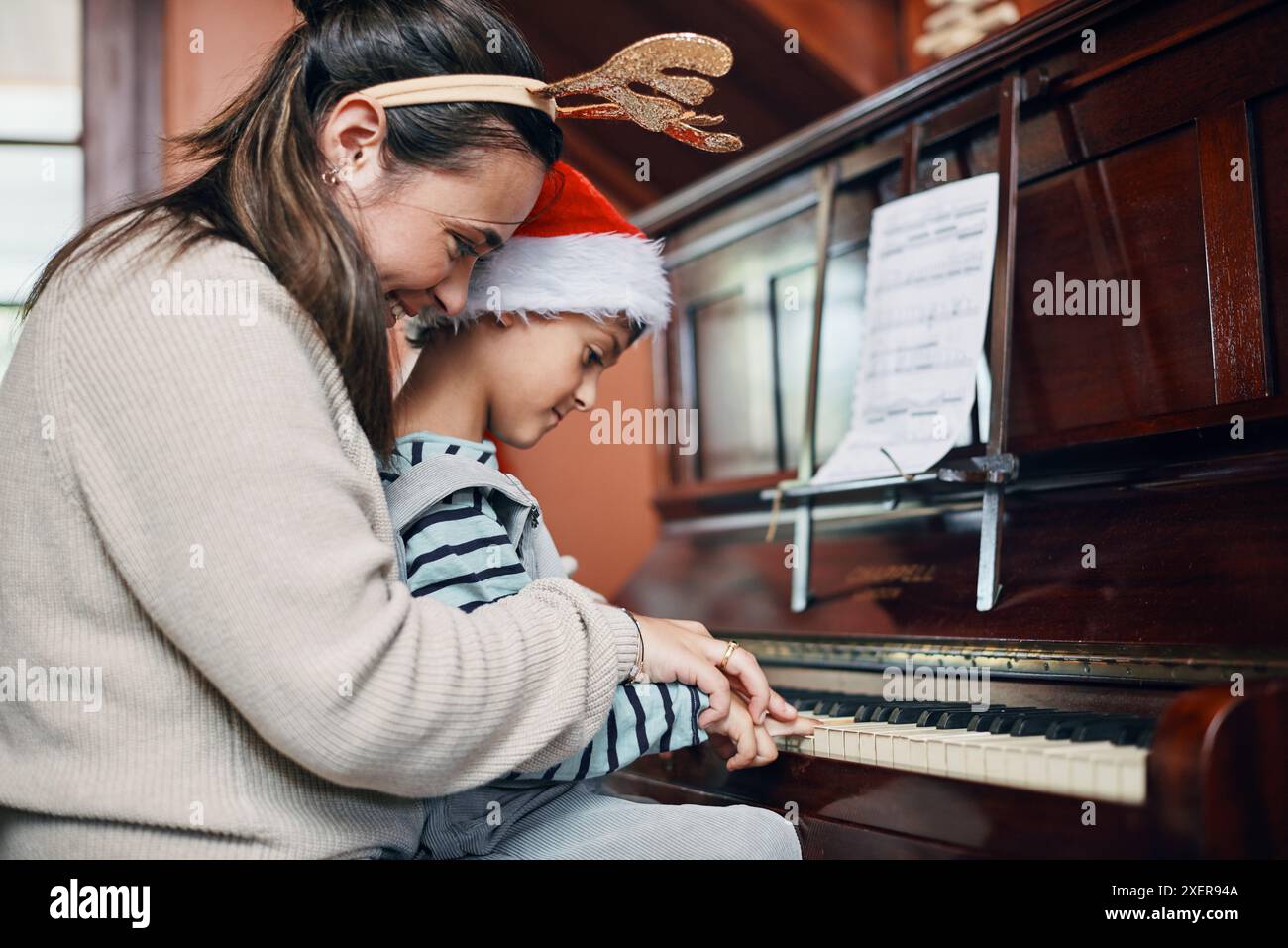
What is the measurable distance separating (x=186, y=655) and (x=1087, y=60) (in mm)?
1408

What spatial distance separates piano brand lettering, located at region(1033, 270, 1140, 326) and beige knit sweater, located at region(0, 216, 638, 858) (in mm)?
975

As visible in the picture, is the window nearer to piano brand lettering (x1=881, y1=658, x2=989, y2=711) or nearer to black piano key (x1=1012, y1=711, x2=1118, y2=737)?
piano brand lettering (x1=881, y1=658, x2=989, y2=711)

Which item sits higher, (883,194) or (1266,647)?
(883,194)

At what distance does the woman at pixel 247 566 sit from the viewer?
0.82 m

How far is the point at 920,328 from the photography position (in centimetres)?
166

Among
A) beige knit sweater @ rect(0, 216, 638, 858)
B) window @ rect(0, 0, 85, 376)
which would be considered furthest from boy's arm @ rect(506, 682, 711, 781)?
window @ rect(0, 0, 85, 376)

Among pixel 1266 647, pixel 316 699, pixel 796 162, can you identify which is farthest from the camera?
pixel 796 162

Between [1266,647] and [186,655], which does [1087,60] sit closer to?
[1266,647]

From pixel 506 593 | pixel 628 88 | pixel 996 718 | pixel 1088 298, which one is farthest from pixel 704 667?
pixel 1088 298

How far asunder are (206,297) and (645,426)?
2219 millimetres

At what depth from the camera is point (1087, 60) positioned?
1.53 meters
